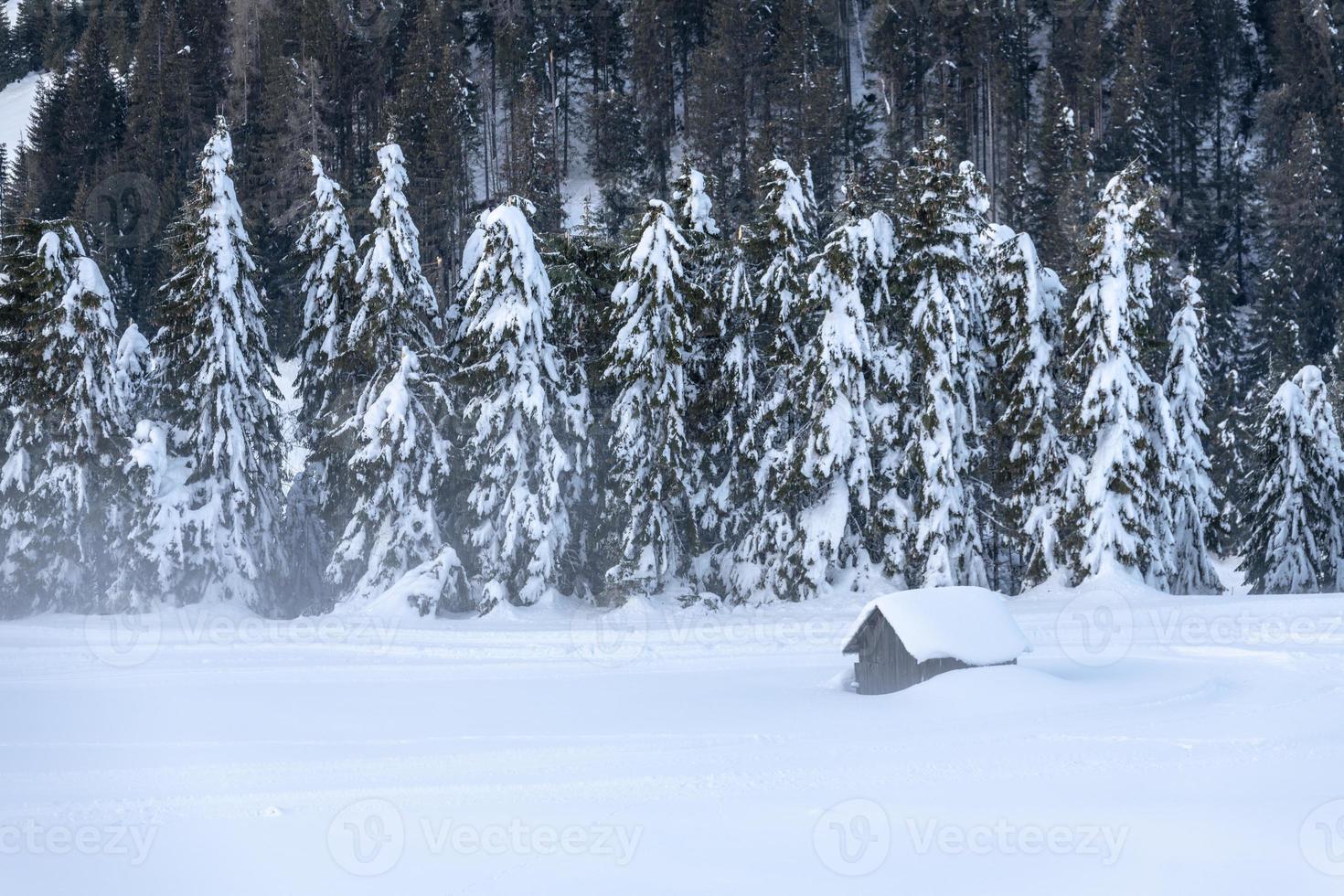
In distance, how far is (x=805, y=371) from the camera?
28375 mm

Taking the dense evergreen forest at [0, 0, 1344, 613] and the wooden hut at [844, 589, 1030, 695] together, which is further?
the dense evergreen forest at [0, 0, 1344, 613]

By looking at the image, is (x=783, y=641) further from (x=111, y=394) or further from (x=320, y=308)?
(x=111, y=394)

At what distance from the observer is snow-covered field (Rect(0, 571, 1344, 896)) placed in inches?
399

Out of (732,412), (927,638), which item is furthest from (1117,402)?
(927,638)

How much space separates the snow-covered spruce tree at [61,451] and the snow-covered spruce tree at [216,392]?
167cm

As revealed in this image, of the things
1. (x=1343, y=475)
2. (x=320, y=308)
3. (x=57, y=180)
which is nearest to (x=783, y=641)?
(x=320, y=308)

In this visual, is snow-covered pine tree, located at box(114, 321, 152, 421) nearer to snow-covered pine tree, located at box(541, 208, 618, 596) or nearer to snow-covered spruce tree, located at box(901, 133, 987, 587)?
snow-covered pine tree, located at box(541, 208, 618, 596)

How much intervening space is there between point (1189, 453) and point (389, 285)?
71.7 ft

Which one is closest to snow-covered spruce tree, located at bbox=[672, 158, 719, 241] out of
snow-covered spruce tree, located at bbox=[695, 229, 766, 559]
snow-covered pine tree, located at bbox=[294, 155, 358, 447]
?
snow-covered spruce tree, located at bbox=[695, 229, 766, 559]

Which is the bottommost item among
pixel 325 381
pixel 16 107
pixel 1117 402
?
pixel 1117 402

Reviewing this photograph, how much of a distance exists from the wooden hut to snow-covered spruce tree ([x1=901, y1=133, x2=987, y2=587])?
8.20 metres

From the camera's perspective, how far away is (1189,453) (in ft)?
98.0

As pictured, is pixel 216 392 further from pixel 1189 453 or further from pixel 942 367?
pixel 1189 453

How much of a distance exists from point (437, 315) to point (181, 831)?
20392 mm
